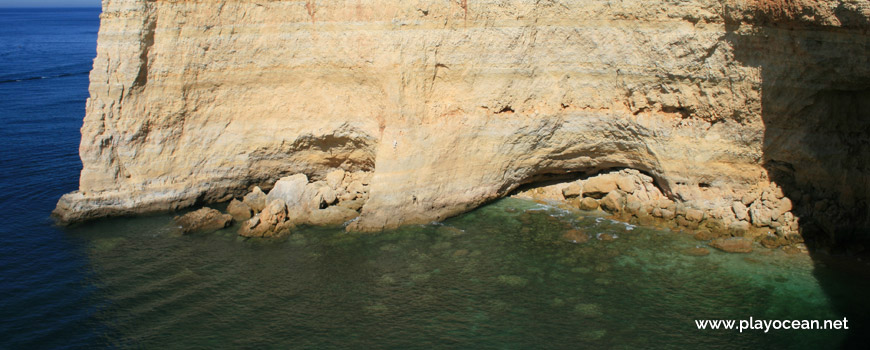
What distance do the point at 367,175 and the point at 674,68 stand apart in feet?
33.8

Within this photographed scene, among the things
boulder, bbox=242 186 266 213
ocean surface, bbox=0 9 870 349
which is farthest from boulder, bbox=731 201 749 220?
boulder, bbox=242 186 266 213

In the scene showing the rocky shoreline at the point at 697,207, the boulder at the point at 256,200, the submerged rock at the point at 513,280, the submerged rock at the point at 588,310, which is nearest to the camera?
the submerged rock at the point at 588,310

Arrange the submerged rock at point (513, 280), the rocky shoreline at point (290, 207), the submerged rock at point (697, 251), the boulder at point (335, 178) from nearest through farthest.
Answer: the submerged rock at point (513, 280), the submerged rock at point (697, 251), the rocky shoreline at point (290, 207), the boulder at point (335, 178)

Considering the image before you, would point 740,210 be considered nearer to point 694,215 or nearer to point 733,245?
point 694,215

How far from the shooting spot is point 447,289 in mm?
15578

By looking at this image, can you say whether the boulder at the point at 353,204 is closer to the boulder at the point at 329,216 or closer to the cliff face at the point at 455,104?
the boulder at the point at 329,216

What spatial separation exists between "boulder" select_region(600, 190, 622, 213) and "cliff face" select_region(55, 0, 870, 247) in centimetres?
112

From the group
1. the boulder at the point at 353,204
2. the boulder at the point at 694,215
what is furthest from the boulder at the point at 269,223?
the boulder at the point at 694,215

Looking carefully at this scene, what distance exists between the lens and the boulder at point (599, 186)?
20359 millimetres

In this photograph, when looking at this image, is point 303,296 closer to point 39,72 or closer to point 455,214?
point 455,214

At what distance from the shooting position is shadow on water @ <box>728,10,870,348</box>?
15547 mm

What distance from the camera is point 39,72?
44719 millimetres

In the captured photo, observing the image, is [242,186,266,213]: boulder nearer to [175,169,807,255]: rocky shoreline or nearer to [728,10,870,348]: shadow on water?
[175,169,807,255]: rocky shoreline

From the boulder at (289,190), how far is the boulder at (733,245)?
40.6ft
